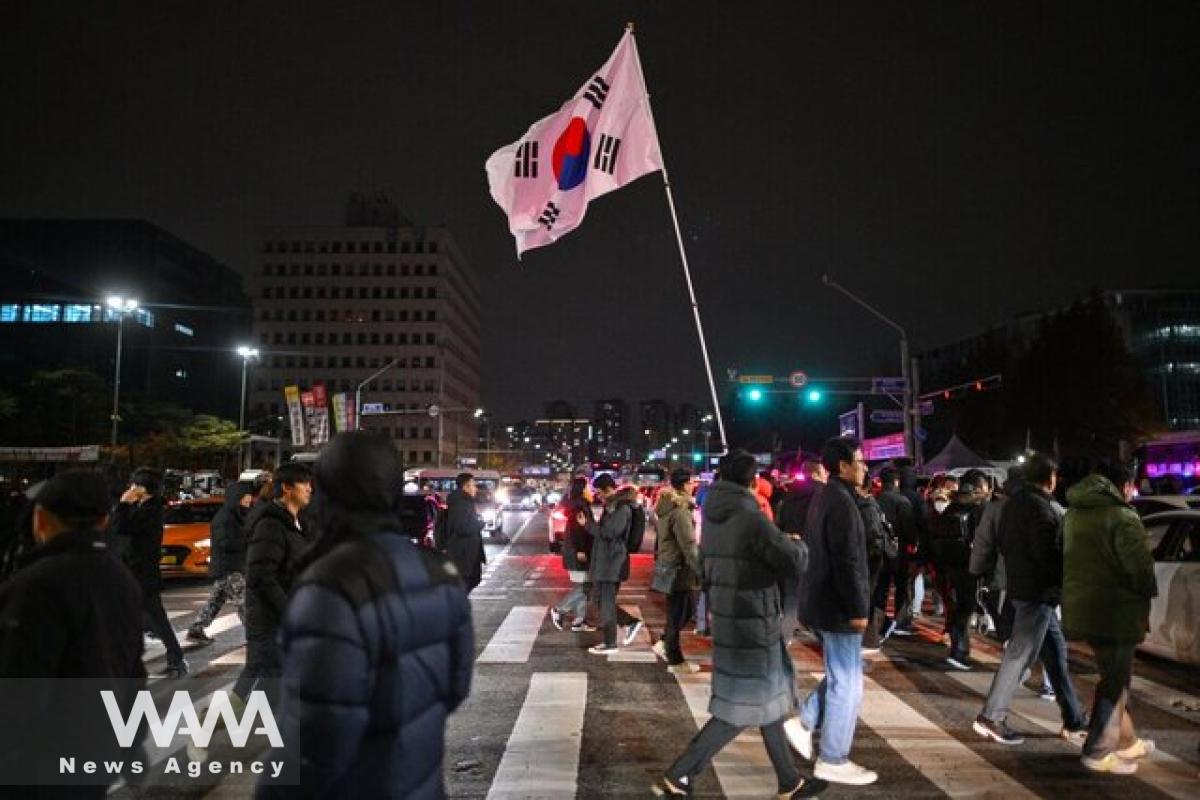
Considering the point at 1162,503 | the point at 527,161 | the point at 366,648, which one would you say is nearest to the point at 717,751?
the point at 366,648

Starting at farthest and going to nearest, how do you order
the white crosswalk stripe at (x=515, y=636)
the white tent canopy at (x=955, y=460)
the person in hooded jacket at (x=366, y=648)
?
the white tent canopy at (x=955, y=460)
the white crosswalk stripe at (x=515, y=636)
the person in hooded jacket at (x=366, y=648)

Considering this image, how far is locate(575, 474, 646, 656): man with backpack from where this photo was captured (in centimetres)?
966

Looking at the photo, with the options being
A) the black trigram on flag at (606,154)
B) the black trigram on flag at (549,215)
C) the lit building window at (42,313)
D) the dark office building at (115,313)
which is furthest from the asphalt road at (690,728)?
the lit building window at (42,313)

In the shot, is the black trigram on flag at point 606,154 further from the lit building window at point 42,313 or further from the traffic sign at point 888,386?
the lit building window at point 42,313

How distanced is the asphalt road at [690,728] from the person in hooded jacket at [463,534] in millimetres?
923

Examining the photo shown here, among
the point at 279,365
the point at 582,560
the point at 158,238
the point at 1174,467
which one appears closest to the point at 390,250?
the point at 279,365

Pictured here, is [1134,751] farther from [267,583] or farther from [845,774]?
[267,583]

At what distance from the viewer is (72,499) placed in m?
3.28

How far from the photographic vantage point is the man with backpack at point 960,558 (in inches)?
352

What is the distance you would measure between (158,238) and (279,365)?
25.8 meters

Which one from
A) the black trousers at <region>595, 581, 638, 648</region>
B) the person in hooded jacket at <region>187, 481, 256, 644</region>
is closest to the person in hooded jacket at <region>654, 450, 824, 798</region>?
the black trousers at <region>595, 581, 638, 648</region>

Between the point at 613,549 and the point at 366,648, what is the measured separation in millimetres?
7516

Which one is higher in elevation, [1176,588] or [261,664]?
[1176,588]

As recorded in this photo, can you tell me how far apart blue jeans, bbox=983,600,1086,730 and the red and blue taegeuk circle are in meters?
7.23
